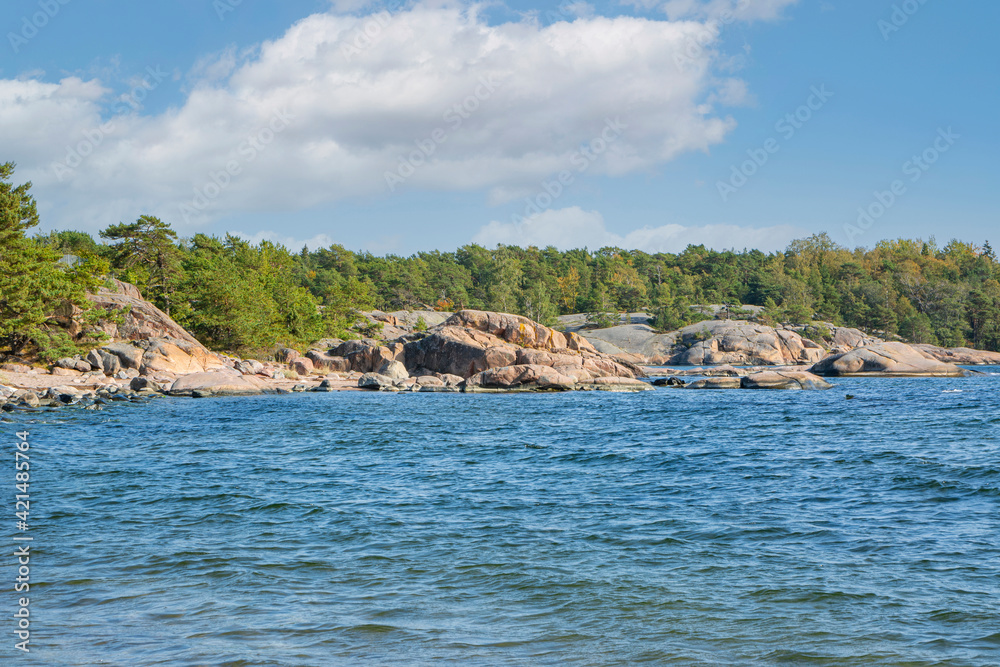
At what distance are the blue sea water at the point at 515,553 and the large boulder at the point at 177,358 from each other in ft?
74.5

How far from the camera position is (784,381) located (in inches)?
1663

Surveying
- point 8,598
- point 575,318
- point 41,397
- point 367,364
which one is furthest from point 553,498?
point 575,318

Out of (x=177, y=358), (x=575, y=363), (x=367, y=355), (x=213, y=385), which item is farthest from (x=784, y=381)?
(x=177, y=358)

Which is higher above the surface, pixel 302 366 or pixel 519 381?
pixel 302 366

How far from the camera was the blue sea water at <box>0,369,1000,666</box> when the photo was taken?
581 cm

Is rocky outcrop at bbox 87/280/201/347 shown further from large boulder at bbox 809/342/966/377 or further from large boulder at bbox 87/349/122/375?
large boulder at bbox 809/342/966/377

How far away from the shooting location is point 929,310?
104125 mm

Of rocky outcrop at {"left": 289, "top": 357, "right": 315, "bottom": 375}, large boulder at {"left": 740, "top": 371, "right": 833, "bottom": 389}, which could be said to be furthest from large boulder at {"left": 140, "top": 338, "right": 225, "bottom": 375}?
large boulder at {"left": 740, "top": 371, "right": 833, "bottom": 389}

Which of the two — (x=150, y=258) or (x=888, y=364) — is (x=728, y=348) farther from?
(x=150, y=258)

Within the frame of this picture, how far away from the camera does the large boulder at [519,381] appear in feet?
138

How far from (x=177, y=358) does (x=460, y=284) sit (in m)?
64.4

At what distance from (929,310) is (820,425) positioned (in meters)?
98.4

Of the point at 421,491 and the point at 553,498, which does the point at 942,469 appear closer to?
the point at 553,498

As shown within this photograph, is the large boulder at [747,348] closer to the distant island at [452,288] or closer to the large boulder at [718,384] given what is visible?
the distant island at [452,288]
